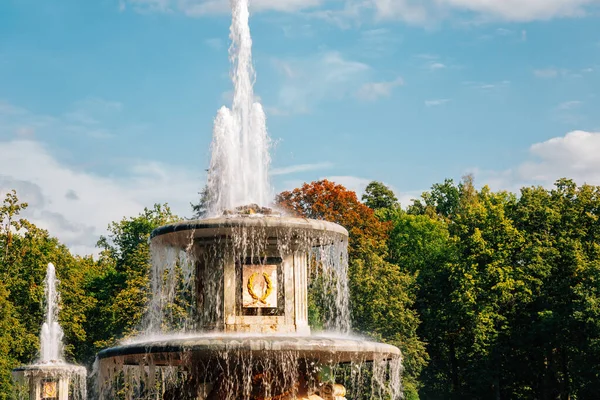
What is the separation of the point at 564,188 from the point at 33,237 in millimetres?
29289

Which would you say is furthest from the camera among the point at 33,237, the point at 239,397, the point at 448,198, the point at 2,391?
the point at 448,198

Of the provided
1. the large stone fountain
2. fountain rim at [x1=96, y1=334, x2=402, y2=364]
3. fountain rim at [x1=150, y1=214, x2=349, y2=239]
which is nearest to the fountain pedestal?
the large stone fountain

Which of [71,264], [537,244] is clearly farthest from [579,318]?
[71,264]

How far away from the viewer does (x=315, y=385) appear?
1767 centimetres

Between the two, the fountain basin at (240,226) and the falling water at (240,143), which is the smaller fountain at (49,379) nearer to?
the falling water at (240,143)

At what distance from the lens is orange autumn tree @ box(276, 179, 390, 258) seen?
5497cm

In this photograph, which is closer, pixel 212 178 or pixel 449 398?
pixel 212 178

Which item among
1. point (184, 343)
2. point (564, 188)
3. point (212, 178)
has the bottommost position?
point (184, 343)

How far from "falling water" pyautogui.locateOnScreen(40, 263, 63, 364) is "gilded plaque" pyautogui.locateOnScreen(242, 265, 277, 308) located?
30.9m

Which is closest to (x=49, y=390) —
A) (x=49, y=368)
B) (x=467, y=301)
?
(x=49, y=368)

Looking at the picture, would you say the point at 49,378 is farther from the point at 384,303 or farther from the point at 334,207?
the point at 334,207

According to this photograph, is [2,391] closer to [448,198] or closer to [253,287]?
[253,287]

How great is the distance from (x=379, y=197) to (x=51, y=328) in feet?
94.0

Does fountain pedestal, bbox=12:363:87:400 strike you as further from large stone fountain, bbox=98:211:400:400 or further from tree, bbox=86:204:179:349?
large stone fountain, bbox=98:211:400:400
